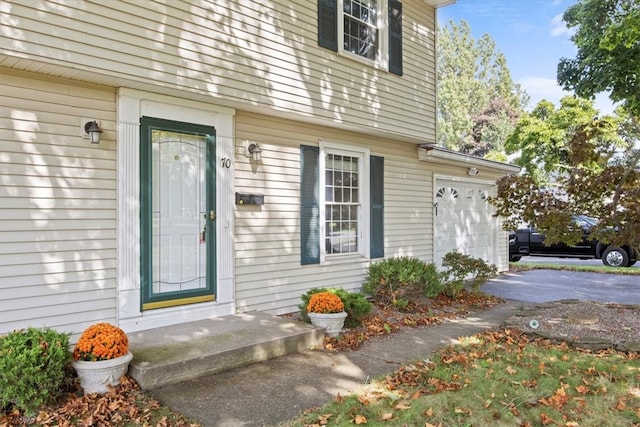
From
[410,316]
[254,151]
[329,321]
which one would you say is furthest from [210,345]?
[410,316]

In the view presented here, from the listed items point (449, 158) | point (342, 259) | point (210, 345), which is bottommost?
point (210, 345)

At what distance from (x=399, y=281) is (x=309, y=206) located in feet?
5.87

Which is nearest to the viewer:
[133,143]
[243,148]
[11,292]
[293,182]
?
[11,292]

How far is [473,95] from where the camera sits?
31156 mm

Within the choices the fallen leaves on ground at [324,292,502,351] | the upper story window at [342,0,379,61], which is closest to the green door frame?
the fallen leaves on ground at [324,292,502,351]

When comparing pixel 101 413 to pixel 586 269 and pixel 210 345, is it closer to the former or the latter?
pixel 210 345

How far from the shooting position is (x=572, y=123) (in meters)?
18.8

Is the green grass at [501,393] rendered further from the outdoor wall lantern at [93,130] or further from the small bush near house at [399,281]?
the outdoor wall lantern at [93,130]

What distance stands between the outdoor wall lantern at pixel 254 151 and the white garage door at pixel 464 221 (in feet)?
15.2

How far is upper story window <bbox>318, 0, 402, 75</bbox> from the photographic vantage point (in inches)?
257

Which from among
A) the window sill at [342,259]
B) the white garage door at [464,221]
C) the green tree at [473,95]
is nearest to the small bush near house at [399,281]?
the window sill at [342,259]

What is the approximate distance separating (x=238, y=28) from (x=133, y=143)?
1.89 metres

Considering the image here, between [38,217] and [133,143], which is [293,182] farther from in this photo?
[38,217]

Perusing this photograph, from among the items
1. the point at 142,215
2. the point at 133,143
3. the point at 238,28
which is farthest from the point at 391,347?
the point at 238,28
